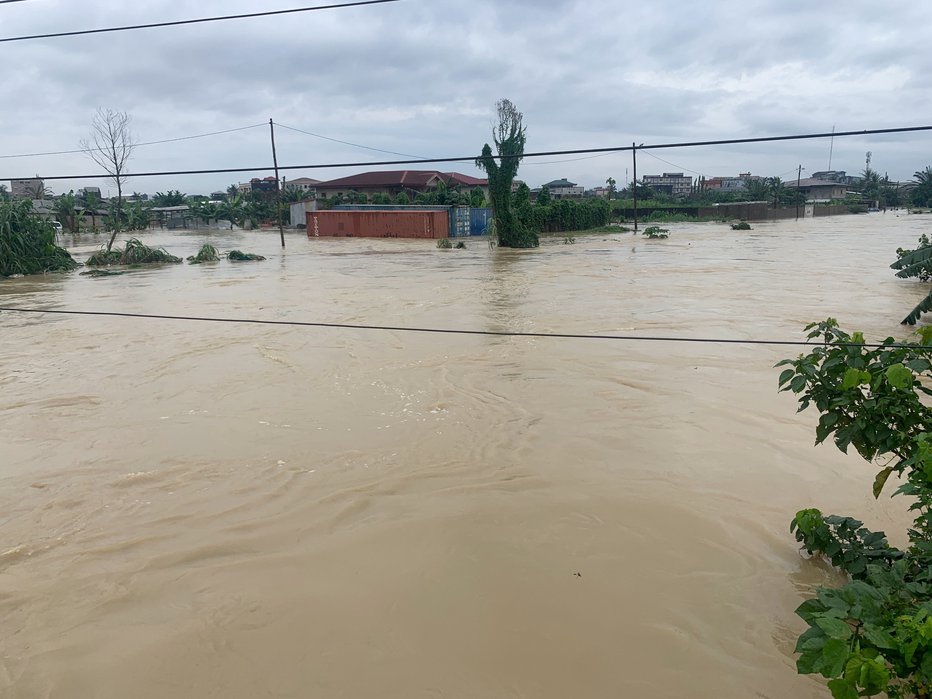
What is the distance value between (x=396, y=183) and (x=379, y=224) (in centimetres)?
1808

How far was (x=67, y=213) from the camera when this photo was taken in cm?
5128

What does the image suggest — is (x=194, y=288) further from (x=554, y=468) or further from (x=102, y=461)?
(x=554, y=468)

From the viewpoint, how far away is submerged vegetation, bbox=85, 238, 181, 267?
2611 cm

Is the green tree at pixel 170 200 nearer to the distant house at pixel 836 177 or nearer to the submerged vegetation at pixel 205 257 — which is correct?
the submerged vegetation at pixel 205 257

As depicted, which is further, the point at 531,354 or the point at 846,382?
the point at 531,354

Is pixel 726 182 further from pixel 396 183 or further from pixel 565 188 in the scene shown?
pixel 396 183

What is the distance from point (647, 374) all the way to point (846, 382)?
5.97 m

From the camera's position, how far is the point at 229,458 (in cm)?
634

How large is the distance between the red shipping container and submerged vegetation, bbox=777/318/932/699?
36.9 meters

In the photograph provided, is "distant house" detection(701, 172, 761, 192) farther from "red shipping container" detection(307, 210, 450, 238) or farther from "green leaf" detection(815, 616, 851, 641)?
"green leaf" detection(815, 616, 851, 641)

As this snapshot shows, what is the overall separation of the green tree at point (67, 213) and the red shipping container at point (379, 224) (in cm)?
2034

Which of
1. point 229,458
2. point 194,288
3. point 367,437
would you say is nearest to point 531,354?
point 367,437

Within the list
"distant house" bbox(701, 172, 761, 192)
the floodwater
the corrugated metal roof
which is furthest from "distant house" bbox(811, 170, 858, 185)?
the floodwater

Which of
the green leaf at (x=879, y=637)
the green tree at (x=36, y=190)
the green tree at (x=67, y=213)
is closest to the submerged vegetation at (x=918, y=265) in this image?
the green leaf at (x=879, y=637)
